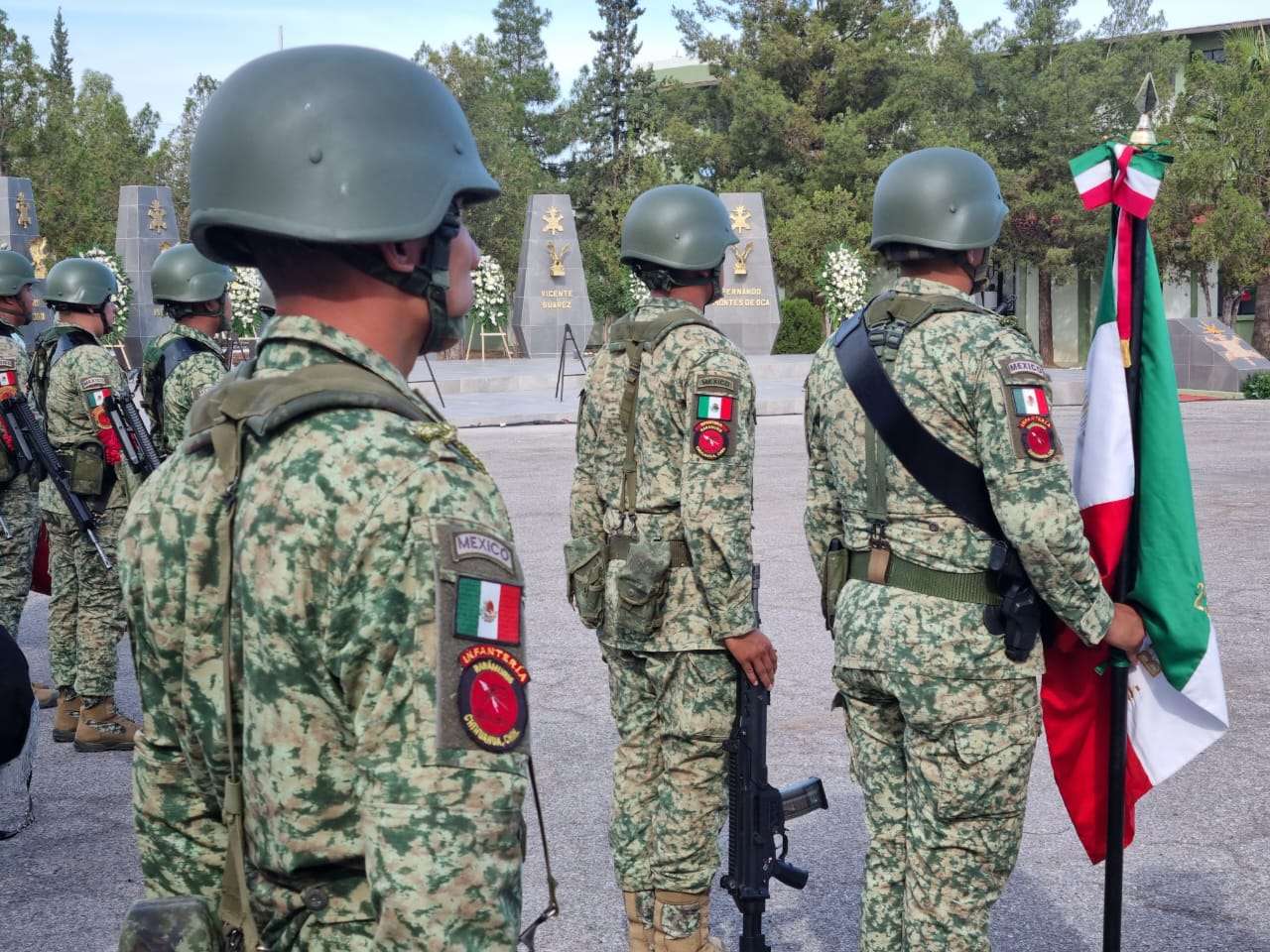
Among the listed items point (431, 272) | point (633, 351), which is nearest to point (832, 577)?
point (633, 351)

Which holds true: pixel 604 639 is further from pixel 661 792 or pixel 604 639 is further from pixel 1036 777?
pixel 1036 777

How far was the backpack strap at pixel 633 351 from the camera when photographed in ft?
12.1

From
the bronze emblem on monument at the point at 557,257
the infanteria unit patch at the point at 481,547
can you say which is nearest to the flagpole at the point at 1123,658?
the infanteria unit patch at the point at 481,547

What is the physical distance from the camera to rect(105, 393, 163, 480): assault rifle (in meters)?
5.72

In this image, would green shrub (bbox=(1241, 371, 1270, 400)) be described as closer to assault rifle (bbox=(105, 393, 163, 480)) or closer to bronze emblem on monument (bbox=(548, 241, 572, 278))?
bronze emblem on monument (bbox=(548, 241, 572, 278))

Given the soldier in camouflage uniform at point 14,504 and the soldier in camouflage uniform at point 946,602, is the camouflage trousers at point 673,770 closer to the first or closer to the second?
the soldier in camouflage uniform at point 946,602

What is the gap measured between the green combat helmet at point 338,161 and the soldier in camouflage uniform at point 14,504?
463 cm

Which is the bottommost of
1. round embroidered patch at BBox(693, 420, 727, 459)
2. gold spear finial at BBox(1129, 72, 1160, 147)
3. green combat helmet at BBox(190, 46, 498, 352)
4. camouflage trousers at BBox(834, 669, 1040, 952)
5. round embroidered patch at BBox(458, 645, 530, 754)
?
camouflage trousers at BBox(834, 669, 1040, 952)

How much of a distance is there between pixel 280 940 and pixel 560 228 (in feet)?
109

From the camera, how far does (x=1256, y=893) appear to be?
3.90 metres

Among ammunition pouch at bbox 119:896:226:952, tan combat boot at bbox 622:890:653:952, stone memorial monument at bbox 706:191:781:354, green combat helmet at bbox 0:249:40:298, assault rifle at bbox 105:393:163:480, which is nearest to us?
ammunition pouch at bbox 119:896:226:952

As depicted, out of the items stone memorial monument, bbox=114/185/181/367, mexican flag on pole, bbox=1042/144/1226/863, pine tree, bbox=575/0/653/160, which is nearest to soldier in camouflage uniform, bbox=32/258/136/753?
mexican flag on pole, bbox=1042/144/1226/863

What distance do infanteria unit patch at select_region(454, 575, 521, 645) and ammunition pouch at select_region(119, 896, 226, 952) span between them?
0.45 m

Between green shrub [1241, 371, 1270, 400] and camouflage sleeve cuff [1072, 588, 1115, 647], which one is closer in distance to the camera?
camouflage sleeve cuff [1072, 588, 1115, 647]
